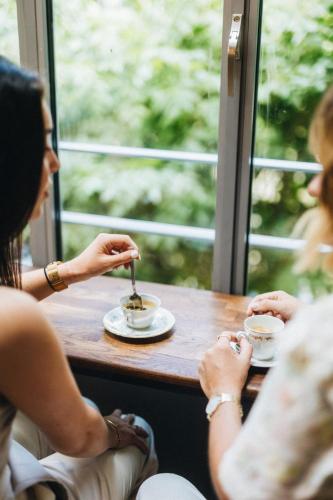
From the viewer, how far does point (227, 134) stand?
70.7 inches

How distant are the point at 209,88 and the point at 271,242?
532 millimetres

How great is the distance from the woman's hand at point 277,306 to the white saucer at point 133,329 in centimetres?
23

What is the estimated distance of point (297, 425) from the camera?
78 centimetres

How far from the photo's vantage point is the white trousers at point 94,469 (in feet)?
4.23

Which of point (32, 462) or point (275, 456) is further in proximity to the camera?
point (32, 462)

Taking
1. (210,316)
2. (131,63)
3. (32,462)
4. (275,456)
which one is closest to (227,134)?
(210,316)

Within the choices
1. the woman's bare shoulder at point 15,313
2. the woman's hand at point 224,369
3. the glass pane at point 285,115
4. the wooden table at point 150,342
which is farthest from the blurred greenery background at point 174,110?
the woman's bare shoulder at point 15,313

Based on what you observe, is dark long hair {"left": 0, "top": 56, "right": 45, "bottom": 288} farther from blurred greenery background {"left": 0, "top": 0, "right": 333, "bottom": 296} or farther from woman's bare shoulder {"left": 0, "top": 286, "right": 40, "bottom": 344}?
blurred greenery background {"left": 0, "top": 0, "right": 333, "bottom": 296}

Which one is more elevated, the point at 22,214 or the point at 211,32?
the point at 211,32

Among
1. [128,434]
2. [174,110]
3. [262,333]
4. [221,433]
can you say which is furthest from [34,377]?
[174,110]

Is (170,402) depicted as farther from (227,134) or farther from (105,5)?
(105,5)

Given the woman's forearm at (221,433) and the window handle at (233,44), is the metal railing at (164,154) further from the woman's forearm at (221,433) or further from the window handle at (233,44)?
the woman's forearm at (221,433)

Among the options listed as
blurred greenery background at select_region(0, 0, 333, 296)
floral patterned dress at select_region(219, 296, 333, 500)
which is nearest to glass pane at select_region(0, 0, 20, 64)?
blurred greenery background at select_region(0, 0, 333, 296)

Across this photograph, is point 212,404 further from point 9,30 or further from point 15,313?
point 9,30
